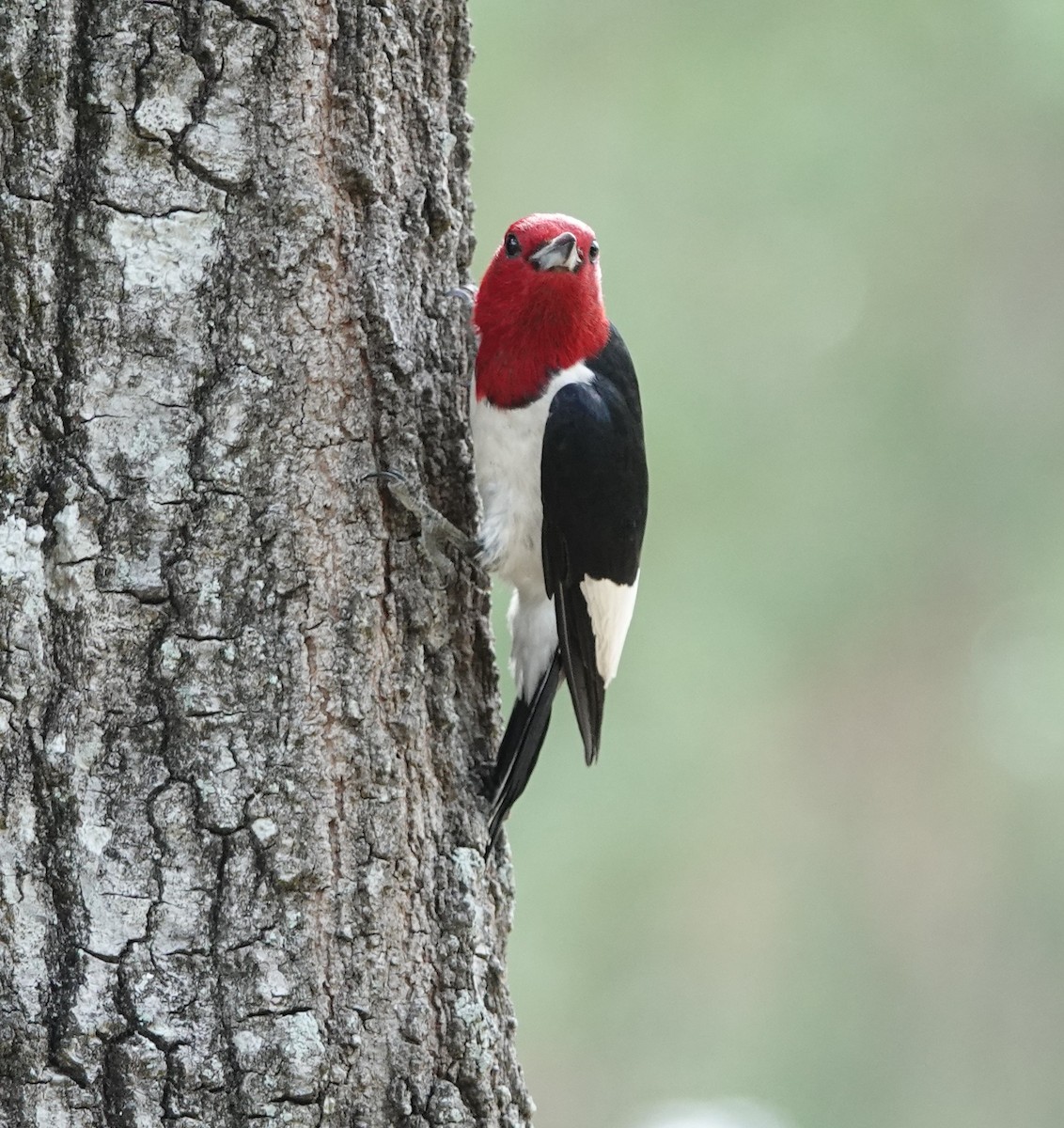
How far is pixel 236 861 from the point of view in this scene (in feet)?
5.12

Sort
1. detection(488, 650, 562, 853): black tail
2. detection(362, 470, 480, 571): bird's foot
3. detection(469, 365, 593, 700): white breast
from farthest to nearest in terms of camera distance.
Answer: detection(469, 365, 593, 700): white breast → detection(488, 650, 562, 853): black tail → detection(362, 470, 480, 571): bird's foot

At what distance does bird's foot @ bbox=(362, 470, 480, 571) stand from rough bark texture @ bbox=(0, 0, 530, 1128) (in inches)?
0.8

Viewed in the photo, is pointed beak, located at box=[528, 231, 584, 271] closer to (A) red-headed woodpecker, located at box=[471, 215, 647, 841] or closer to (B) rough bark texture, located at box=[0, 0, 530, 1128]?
(A) red-headed woodpecker, located at box=[471, 215, 647, 841]

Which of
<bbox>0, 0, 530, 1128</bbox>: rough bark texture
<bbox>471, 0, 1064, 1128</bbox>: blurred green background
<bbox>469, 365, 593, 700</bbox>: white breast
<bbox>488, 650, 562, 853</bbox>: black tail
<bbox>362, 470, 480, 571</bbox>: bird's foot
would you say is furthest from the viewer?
<bbox>471, 0, 1064, 1128</bbox>: blurred green background

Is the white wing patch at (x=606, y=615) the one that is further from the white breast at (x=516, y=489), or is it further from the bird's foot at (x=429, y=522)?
the bird's foot at (x=429, y=522)

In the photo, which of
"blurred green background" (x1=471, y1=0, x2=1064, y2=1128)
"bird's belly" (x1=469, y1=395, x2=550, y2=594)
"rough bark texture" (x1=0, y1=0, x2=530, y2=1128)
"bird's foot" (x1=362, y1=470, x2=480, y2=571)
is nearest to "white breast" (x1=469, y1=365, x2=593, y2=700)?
"bird's belly" (x1=469, y1=395, x2=550, y2=594)

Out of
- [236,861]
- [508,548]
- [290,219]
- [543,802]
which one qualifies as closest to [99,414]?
[290,219]

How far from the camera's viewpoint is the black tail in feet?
6.20

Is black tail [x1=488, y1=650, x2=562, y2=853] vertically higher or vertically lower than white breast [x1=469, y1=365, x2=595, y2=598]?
lower

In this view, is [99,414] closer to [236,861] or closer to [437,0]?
[236,861]

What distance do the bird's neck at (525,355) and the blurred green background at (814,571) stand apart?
8.13ft

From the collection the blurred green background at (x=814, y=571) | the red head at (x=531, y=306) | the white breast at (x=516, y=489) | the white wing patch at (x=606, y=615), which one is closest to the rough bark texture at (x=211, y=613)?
the white breast at (x=516, y=489)

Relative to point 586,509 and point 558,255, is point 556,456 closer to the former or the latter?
point 586,509

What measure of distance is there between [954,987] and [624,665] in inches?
78.2
